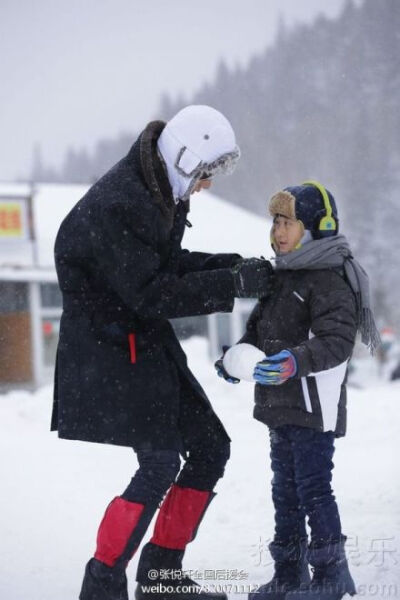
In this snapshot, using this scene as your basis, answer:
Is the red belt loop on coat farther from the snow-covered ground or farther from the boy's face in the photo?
the snow-covered ground

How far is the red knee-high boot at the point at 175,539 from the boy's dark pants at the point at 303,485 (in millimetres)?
282

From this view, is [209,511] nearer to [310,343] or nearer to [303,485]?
[303,485]

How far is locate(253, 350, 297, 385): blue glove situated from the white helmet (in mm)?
655

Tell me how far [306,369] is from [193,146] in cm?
85

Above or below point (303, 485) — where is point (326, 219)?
above

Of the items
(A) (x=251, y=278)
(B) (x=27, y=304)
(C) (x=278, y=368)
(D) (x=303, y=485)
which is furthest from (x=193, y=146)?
(B) (x=27, y=304)


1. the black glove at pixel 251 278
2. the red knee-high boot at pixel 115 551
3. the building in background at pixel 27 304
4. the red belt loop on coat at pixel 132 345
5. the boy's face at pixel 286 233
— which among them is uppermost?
the building in background at pixel 27 304

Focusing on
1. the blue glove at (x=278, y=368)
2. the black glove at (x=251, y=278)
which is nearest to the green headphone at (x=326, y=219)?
the black glove at (x=251, y=278)

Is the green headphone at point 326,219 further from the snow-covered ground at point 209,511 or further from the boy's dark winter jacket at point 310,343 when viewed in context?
the snow-covered ground at point 209,511

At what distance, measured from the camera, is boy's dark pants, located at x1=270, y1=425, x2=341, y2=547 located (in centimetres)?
272

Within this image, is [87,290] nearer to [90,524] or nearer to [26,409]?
[90,524]

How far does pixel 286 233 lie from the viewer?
294cm

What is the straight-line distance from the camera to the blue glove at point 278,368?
2.64 m

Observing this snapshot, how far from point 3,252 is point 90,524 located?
14181 mm
